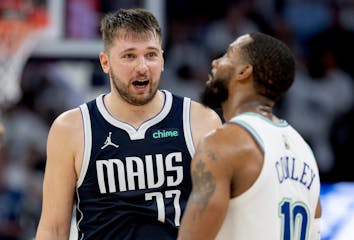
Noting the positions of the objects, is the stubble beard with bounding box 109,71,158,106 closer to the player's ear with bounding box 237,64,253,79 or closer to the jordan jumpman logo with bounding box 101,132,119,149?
A: the jordan jumpman logo with bounding box 101,132,119,149

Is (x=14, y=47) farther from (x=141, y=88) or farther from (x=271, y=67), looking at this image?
(x=271, y=67)

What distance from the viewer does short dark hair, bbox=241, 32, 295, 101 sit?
415cm

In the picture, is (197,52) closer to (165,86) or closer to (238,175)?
(165,86)

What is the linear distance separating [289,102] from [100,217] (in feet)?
22.8

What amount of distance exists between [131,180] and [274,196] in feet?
3.70

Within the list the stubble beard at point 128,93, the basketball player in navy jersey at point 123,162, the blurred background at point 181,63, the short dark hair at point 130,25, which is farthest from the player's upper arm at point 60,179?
the blurred background at point 181,63

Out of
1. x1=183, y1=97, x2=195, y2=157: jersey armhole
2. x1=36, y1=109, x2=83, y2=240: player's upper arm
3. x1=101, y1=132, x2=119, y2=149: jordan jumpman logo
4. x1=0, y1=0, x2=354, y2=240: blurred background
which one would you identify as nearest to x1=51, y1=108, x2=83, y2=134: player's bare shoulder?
x1=36, y1=109, x2=83, y2=240: player's upper arm

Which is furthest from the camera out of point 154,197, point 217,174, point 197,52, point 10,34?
point 197,52

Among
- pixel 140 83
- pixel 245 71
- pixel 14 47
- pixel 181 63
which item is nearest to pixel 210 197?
pixel 245 71

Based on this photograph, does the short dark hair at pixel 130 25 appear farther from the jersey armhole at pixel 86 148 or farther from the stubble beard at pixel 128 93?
the jersey armhole at pixel 86 148

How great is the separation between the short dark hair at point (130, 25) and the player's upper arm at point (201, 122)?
45 centimetres

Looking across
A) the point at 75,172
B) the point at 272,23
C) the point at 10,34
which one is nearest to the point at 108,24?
the point at 75,172

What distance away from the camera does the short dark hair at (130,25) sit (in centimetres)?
493

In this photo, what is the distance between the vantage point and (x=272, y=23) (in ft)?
39.0
